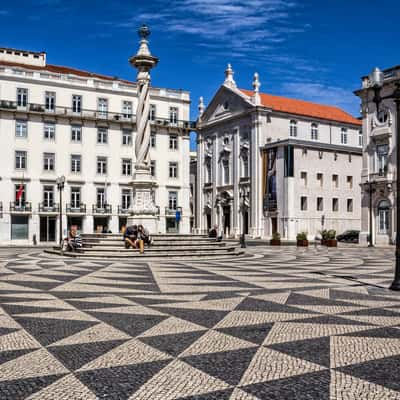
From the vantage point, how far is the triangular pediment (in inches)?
2425

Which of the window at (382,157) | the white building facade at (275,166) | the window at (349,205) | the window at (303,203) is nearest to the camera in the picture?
the window at (382,157)

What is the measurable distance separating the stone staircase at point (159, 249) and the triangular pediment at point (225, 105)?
36766 mm

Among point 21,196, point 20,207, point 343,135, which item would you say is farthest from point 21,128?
point 343,135

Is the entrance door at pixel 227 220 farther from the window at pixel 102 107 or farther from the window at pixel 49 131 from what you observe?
the window at pixel 49 131

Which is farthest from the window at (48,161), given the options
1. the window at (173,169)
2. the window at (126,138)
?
the window at (173,169)

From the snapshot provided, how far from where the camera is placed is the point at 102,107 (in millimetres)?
51750

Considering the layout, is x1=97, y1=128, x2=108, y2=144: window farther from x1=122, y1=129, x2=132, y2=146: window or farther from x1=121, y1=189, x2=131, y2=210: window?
x1=121, y1=189, x2=131, y2=210: window

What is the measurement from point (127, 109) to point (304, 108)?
23989 mm

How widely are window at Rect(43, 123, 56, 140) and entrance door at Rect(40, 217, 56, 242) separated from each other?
7576mm

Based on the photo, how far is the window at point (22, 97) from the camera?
157ft

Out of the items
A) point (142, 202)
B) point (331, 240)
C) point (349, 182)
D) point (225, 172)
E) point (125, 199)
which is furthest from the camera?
point (225, 172)

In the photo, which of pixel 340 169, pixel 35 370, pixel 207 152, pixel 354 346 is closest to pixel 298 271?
pixel 354 346

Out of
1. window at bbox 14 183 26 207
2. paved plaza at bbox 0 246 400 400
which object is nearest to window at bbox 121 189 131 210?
window at bbox 14 183 26 207

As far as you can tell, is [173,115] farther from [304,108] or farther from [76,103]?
[304,108]
